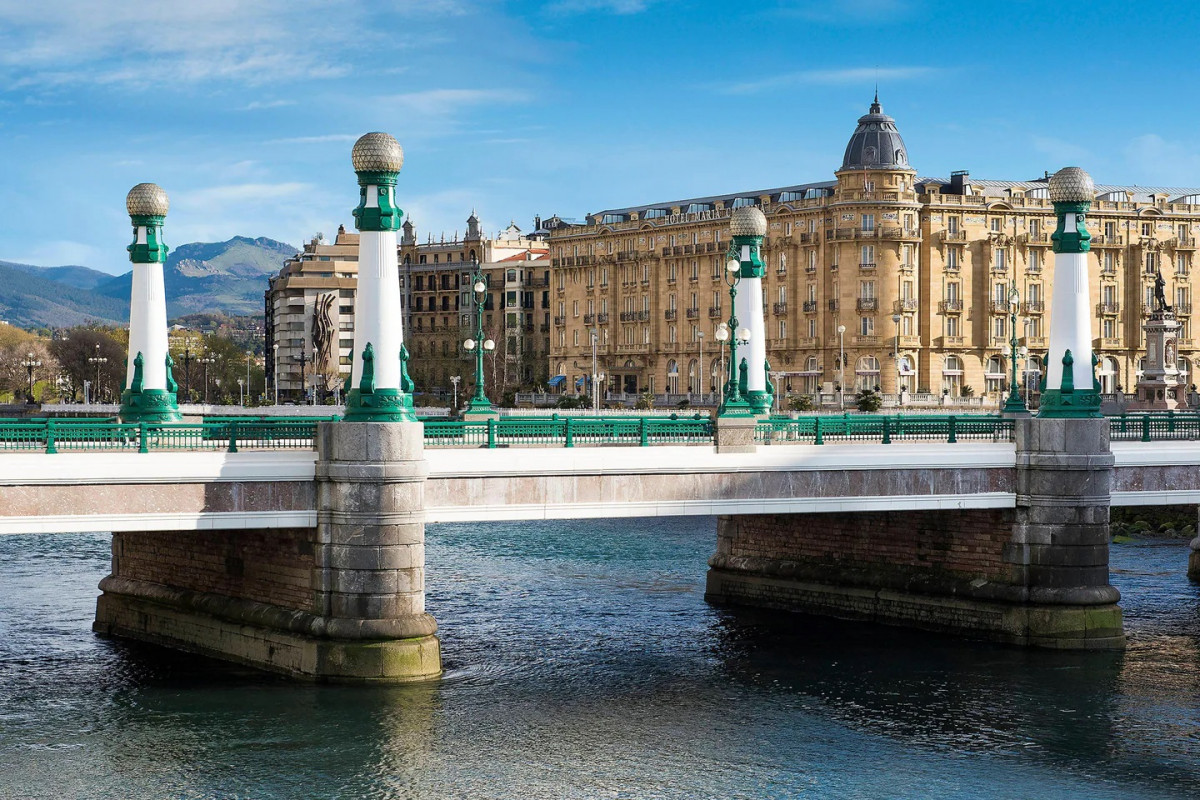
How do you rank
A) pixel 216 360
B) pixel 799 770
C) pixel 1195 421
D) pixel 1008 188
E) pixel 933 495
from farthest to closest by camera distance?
pixel 216 360, pixel 1008 188, pixel 1195 421, pixel 933 495, pixel 799 770

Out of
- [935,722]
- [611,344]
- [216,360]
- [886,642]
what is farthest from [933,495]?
[216,360]

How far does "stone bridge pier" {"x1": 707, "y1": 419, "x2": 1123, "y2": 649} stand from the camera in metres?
41.4

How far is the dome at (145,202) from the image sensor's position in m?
39.9

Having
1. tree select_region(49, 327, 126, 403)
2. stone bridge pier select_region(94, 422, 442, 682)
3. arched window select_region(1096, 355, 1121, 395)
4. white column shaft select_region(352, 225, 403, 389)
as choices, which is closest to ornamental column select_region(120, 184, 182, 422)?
stone bridge pier select_region(94, 422, 442, 682)

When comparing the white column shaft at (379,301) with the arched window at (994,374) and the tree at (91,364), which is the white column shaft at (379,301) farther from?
the tree at (91,364)

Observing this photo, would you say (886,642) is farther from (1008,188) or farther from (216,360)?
(216,360)

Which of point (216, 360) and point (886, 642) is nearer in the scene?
point (886, 642)

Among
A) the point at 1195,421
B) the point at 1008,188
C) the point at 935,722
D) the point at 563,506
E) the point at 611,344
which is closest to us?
the point at 935,722

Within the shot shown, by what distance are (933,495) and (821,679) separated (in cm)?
506

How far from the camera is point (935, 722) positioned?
117 feet

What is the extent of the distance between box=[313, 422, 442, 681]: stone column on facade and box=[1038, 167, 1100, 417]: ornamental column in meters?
15.3

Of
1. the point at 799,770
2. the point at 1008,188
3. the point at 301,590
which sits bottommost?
the point at 799,770

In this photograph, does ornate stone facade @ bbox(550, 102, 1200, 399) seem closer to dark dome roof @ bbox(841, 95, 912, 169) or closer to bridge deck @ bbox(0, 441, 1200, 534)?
dark dome roof @ bbox(841, 95, 912, 169)

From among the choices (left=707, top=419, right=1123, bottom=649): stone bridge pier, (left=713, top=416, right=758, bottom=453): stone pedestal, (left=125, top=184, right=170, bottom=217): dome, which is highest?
(left=125, top=184, right=170, bottom=217): dome
